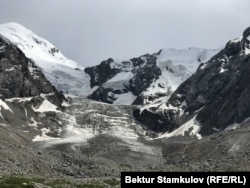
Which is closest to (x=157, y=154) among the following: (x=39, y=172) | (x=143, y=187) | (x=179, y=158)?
(x=179, y=158)

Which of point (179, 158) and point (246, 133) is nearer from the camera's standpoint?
point (246, 133)

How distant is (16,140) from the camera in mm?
193250

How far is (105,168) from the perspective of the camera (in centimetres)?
13475

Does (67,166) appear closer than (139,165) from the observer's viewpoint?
Yes

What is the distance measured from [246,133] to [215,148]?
981cm

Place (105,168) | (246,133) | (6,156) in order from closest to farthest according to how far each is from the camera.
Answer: (6,156)
(105,168)
(246,133)

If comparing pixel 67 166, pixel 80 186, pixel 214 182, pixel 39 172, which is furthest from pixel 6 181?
pixel 67 166

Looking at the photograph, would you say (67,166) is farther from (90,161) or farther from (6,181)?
(6,181)

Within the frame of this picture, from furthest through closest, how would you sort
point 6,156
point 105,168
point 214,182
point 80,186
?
1. point 105,168
2. point 6,156
3. point 80,186
4. point 214,182

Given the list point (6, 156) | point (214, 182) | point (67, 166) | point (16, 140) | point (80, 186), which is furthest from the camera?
point (16, 140)

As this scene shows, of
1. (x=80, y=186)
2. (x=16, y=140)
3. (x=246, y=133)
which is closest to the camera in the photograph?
(x=80, y=186)

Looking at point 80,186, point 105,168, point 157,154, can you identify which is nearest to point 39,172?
point 105,168

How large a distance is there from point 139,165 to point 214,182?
129m

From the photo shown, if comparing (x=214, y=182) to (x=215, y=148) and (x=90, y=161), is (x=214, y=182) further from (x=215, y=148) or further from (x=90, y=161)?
(x=215, y=148)
